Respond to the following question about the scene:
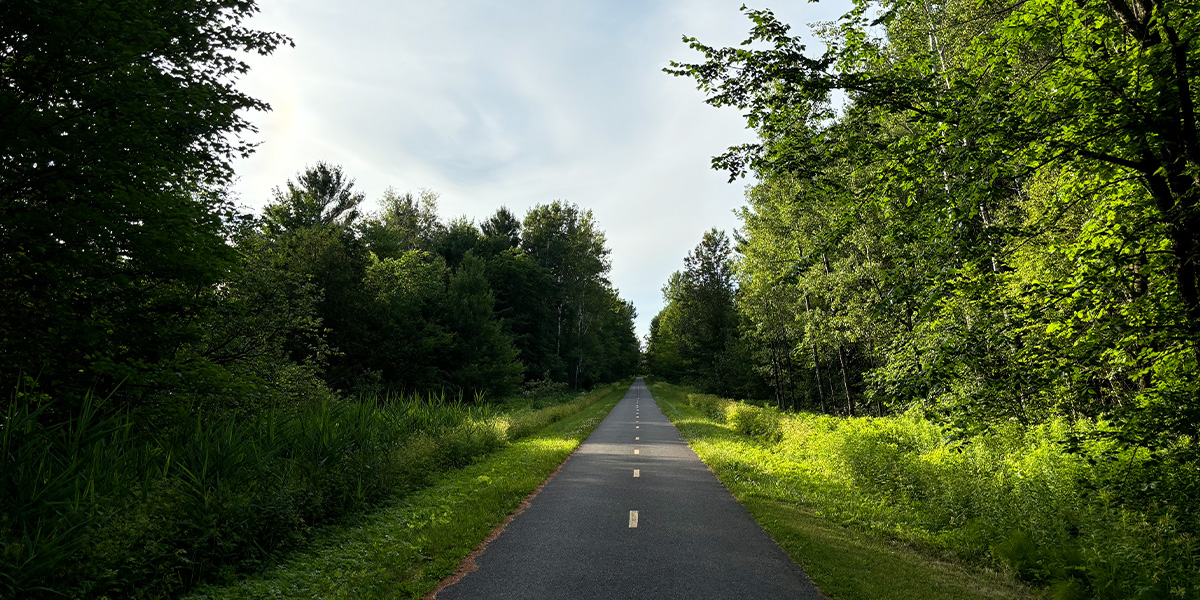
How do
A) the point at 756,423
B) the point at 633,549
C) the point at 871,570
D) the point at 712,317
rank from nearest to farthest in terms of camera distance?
1. the point at 871,570
2. the point at 633,549
3. the point at 756,423
4. the point at 712,317

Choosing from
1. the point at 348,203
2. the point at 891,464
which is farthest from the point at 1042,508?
the point at 348,203

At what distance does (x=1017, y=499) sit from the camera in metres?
8.09

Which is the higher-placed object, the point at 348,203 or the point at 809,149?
the point at 348,203

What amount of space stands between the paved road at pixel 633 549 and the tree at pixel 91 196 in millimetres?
7070

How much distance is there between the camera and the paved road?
5773mm

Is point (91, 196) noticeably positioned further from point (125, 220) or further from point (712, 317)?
point (712, 317)

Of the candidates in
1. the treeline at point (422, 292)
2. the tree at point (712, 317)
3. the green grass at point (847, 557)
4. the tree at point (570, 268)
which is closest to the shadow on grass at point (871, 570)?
the green grass at point (847, 557)

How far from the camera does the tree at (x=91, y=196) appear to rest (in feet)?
25.0

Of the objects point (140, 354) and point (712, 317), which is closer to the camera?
point (140, 354)

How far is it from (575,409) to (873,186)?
91.1 feet

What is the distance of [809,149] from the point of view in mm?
7641

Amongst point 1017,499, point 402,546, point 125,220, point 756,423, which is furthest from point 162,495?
point 756,423

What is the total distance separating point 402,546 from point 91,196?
7389 mm

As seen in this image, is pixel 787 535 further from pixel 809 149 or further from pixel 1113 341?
pixel 809 149
